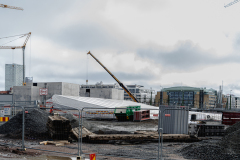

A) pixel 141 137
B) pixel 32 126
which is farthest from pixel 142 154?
pixel 32 126

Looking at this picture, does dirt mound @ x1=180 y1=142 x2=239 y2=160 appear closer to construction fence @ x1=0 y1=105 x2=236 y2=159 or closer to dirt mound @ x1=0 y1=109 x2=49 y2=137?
construction fence @ x1=0 y1=105 x2=236 y2=159

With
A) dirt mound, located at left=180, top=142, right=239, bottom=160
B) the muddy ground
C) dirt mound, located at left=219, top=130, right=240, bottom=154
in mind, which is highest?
dirt mound, located at left=219, top=130, right=240, bottom=154

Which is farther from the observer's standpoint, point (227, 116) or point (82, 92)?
point (82, 92)

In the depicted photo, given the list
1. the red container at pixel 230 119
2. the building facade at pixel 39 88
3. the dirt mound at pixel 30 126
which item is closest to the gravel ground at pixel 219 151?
the red container at pixel 230 119

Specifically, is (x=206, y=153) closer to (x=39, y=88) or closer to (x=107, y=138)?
(x=107, y=138)

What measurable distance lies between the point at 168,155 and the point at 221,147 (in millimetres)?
2349

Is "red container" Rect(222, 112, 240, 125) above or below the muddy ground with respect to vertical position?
above

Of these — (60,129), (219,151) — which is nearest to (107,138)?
(60,129)

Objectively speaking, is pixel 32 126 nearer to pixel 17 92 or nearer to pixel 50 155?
pixel 50 155

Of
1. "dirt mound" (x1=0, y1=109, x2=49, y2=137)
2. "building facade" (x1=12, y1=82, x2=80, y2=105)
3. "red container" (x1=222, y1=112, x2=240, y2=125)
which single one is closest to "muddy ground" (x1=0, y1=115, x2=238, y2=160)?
"dirt mound" (x1=0, y1=109, x2=49, y2=137)

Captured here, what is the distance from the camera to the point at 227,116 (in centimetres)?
1773

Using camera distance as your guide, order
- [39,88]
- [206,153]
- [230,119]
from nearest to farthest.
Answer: [206,153]
[230,119]
[39,88]

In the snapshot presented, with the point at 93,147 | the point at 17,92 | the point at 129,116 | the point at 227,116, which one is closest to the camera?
the point at 93,147

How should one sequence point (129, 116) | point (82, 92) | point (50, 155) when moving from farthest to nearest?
point (82, 92) → point (129, 116) → point (50, 155)
